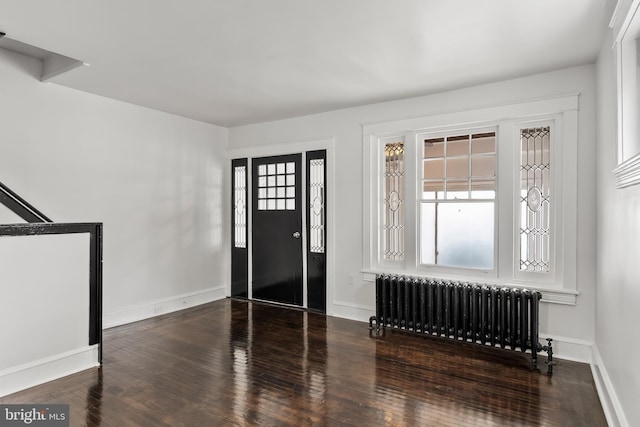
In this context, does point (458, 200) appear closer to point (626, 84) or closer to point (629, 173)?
point (626, 84)

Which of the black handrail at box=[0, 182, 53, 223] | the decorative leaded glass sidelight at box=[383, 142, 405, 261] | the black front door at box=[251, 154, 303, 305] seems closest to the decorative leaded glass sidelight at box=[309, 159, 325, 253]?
the black front door at box=[251, 154, 303, 305]

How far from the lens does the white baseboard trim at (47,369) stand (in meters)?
2.84

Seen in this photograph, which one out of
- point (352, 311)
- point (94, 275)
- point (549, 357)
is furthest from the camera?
point (352, 311)

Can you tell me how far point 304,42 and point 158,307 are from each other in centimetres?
391

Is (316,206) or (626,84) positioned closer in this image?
(626,84)

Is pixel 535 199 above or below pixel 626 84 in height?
below

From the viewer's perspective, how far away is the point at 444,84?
396 cm

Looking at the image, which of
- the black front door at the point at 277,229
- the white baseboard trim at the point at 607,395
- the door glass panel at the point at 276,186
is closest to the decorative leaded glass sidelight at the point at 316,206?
the black front door at the point at 277,229

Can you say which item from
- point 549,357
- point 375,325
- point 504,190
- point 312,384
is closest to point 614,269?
point 549,357

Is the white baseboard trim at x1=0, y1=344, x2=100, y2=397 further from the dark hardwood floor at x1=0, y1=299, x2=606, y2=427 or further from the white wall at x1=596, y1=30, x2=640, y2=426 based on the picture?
the white wall at x1=596, y1=30, x2=640, y2=426

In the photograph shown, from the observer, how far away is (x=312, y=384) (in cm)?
301

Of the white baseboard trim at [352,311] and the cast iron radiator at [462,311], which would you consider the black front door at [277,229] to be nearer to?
the white baseboard trim at [352,311]

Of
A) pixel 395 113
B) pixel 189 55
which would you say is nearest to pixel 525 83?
pixel 395 113

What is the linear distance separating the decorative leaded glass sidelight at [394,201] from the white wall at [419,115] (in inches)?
13.3
